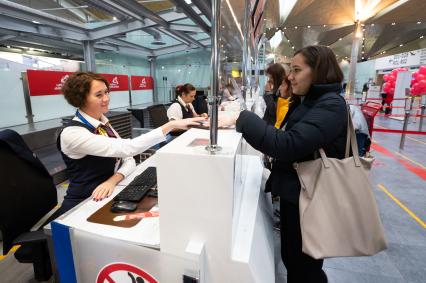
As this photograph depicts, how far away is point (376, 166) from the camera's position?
4438 millimetres

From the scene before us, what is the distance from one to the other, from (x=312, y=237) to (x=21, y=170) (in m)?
1.53

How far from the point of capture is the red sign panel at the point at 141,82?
9.04m

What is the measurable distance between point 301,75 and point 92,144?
1.15 meters

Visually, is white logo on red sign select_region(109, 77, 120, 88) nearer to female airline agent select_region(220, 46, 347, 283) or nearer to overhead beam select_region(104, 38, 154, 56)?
overhead beam select_region(104, 38, 154, 56)

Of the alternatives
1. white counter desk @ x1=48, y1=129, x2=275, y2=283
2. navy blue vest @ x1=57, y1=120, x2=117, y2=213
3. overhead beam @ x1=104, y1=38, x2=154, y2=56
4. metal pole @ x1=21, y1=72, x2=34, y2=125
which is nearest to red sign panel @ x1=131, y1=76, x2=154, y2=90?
overhead beam @ x1=104, y1=38, x2=154, y2=56

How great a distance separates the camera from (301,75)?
43.4 inches

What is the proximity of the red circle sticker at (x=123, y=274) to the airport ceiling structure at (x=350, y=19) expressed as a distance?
7.64m

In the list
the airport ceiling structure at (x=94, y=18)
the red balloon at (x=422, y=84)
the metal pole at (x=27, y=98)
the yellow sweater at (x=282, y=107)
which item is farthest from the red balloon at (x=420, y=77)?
the metal pole at (x=27, y=98)

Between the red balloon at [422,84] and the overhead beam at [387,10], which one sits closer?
the overhead beam at [387,10]

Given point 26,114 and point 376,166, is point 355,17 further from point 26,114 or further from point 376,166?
point 26,114

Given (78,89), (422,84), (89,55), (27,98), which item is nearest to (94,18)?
(89,55)

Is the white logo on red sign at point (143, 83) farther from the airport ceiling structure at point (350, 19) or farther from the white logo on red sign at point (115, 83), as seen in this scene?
the airport ceiling structure at point (350, 19)

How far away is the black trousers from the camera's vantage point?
1194 mm

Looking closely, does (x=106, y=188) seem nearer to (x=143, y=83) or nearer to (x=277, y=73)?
(x=277, y=73)
